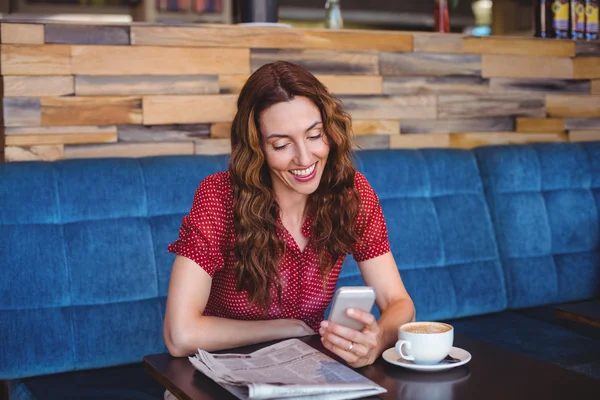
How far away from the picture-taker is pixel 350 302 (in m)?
1.35

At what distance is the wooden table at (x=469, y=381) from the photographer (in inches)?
48.2

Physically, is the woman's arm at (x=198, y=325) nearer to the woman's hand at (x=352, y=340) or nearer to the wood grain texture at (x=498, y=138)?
the woman's hand at (x=352, y=340)

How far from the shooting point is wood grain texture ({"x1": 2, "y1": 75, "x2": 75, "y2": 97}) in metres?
2.34

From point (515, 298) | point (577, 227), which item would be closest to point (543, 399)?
point (515, 298)

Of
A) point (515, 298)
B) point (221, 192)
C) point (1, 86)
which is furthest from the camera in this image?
point (515, 298)

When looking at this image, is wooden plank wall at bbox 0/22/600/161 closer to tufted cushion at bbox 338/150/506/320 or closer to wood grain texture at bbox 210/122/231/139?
wood grain texture at bbox 210/122/231/139

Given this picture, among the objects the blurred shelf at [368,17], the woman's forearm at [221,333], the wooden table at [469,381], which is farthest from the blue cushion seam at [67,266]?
the blurred shelf at [368,17]

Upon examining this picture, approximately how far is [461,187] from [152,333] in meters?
1.17

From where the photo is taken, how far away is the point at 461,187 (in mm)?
2717

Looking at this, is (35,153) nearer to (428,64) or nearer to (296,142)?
(296,142)

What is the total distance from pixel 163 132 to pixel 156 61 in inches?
8.8

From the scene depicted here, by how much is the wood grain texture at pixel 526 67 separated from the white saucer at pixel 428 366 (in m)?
1.85

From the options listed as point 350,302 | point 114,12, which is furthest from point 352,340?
point 114,12

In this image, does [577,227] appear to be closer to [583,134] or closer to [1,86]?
[583,134]
